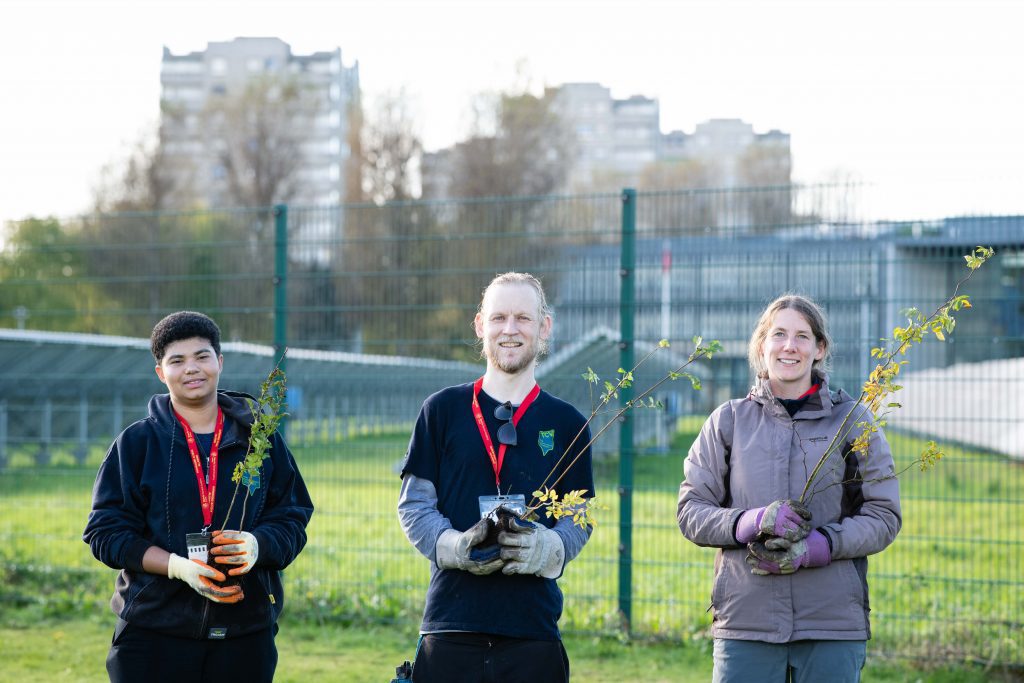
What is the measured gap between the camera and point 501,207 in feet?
23.3

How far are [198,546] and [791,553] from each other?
1.81 metres

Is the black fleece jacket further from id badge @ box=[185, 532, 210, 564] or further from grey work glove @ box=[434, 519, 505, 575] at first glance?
grey work glove @ box=[434, 519, 505, 575]

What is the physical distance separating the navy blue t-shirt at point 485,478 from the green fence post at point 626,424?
323 cm

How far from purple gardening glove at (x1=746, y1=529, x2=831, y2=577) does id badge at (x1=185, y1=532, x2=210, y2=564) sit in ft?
5.49

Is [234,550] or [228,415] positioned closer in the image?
[234,550]

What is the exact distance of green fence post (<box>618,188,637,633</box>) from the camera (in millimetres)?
6543

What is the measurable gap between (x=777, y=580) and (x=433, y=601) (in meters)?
1.10

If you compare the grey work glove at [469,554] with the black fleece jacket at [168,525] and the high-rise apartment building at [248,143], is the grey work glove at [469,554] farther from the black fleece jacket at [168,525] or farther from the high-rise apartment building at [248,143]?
the high-rise apartment building at [248,143]

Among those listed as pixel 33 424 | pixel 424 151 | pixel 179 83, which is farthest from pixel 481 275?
pixel 179 83

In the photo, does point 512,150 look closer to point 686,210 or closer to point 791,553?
point 686,210

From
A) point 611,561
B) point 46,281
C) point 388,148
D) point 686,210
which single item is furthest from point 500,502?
point 388,148

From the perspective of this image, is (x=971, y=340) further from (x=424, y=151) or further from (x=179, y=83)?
(x=179, y=83)

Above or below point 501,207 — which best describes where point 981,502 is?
below

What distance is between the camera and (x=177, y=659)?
3.45m
